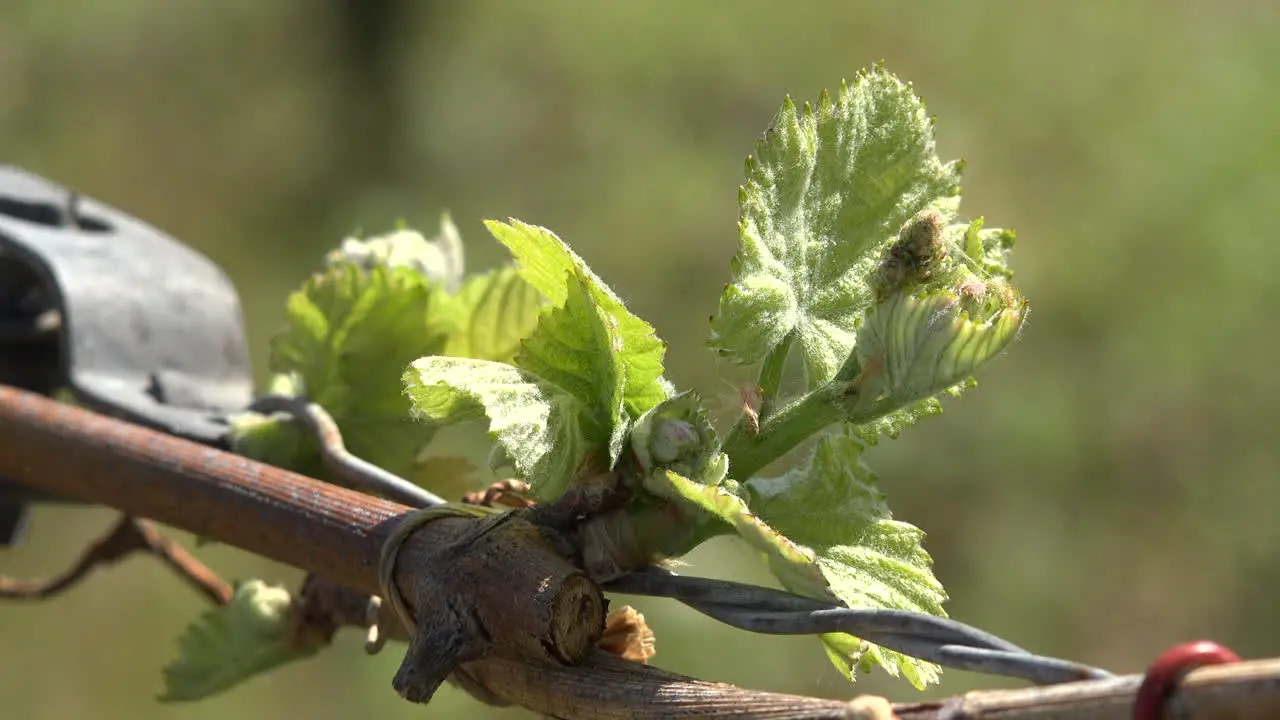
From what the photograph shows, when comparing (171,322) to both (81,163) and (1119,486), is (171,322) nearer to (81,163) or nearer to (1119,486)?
(1119,486)

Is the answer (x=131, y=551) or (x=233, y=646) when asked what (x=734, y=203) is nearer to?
(x=131, y=551)

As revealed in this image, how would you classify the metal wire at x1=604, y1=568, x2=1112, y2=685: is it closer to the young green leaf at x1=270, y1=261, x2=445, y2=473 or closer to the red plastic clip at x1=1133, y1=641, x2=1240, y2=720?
the red plastic clip at x1=1133, y1=641, x2=1240, y2=720

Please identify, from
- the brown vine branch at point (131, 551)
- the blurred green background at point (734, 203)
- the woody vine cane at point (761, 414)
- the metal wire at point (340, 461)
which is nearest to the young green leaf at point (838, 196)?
the woody vine cane at point (761, 414)

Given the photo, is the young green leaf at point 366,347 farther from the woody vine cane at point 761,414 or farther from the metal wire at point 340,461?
the woody vine cane at point 761,414

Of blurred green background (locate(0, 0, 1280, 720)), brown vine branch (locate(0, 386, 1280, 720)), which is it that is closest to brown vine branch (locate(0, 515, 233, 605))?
brown vine branch (locate(0, 386, 1280, 720))

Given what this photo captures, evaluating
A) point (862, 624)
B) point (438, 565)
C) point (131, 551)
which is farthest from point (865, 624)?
point (131, 551)

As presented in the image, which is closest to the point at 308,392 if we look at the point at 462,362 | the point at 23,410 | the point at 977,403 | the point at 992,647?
the point at 23,410
